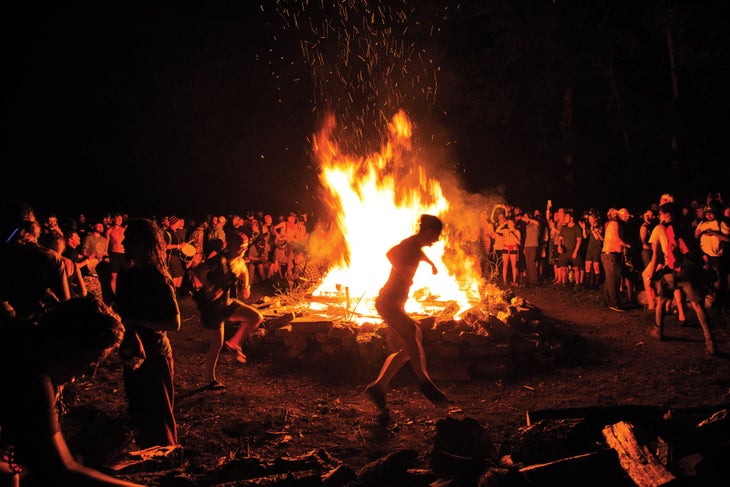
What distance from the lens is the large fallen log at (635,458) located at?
3201 mm

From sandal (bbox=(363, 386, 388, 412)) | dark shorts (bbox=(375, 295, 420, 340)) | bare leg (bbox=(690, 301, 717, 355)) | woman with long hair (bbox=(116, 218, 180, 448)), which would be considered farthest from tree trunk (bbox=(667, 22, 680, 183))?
woman with long hair (bbox=(116, 218, 180, 448))

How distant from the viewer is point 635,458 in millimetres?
3457

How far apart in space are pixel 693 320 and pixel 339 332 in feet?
21.3

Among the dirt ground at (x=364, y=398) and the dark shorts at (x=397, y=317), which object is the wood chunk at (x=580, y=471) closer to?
the dirt ground at (x=364, y=398)

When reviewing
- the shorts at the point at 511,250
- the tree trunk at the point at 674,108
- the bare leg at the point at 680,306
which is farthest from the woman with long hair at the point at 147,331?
the tree trunk at the point at 674,108

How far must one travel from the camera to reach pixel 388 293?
5.61 meters

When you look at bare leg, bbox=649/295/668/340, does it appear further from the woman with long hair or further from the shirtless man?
the shirtless man

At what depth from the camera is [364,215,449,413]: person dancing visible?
5484mm

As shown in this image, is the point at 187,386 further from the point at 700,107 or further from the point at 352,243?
the point at 700,107

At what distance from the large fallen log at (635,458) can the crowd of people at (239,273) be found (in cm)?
199

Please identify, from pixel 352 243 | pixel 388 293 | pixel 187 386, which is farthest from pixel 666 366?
pixel 187 386

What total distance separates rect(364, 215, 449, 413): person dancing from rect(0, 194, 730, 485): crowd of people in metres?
0.01

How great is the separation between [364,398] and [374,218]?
16.0ft

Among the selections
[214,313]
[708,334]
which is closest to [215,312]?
[214,313]
